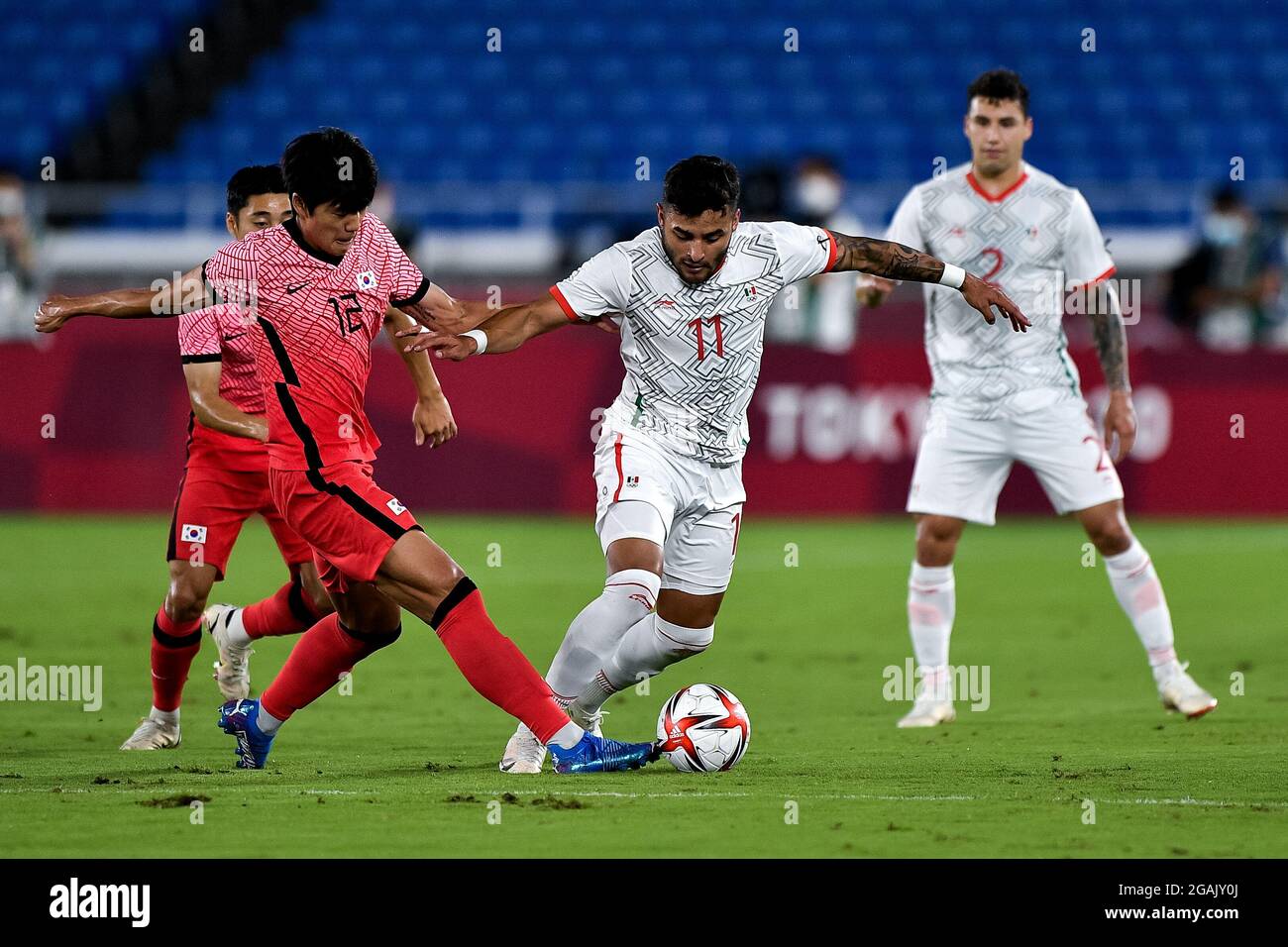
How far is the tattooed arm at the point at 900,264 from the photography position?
7.20 m

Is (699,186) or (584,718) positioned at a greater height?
(699,186)

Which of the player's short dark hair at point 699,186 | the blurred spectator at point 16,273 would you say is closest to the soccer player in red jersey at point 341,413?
the player's short dark hair at point 699,186

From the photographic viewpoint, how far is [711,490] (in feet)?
23.8

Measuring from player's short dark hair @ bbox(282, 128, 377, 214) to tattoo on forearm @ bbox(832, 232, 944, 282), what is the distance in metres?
1.84

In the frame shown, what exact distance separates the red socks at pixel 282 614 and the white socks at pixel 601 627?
149cm

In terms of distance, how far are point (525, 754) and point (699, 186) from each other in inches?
A: 81.2

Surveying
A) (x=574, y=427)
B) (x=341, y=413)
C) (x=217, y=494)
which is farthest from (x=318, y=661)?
(x=574, y=427)

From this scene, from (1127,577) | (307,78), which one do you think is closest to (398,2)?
(307,78)

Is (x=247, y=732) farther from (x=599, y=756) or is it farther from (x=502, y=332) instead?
(x=502, y=332)

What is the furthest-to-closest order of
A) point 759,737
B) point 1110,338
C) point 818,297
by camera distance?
point 818,297
point 1110,338
point 759,737

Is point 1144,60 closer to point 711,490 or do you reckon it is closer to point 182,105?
point 182,105

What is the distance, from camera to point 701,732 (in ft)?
22.4

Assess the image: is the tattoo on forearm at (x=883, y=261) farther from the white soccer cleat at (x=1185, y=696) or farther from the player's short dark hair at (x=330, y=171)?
the white soccer cleat at (x=1185, y=696)
